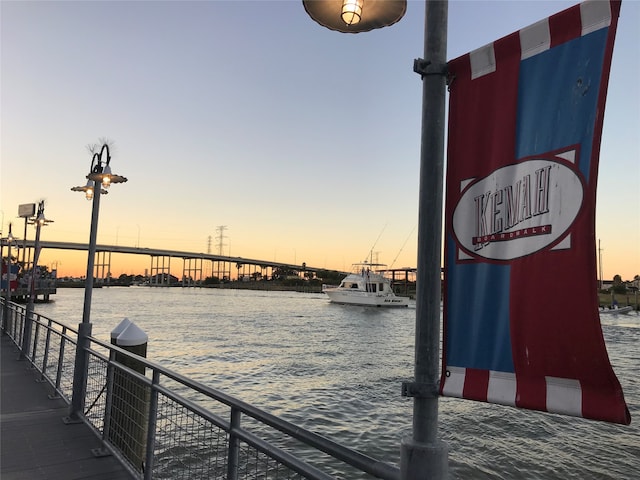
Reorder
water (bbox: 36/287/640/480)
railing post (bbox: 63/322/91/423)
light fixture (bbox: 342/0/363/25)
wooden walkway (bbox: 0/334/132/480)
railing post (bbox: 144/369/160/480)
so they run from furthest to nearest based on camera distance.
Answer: water (bbox: 36/287/640/480) → railing post (bbox: 63/322/91/423) → wooden walkway (bbox: 0/334/132/480) → railing post (bbox: 144/369/160/480) → light fixture (bbox: 342/0/363/25)

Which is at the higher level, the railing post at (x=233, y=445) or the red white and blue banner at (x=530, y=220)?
the red white and blue banner at (x=530, y=220)

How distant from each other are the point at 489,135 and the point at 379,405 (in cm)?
1155

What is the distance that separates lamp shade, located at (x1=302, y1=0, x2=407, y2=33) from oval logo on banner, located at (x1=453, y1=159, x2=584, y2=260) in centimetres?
93

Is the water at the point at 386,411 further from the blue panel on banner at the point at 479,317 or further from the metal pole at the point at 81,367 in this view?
the metal pole at the point at 81,367

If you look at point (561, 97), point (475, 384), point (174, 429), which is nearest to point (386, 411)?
point (174, 429)

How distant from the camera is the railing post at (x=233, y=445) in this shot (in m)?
2.88

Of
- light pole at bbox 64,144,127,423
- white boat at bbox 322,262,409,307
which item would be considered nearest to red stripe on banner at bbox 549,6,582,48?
light pole at bbox 64,144,127,423

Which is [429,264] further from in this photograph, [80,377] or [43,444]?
[80,377]

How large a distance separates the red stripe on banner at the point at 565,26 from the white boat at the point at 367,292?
61.3m

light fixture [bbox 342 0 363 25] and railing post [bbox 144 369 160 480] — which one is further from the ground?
light fixture [bbox 342 0 363 25]

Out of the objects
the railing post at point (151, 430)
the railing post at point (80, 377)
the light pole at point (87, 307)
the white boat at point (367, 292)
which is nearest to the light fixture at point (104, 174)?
the light pole at point (87, 307)

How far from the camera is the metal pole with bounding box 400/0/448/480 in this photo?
179 cm

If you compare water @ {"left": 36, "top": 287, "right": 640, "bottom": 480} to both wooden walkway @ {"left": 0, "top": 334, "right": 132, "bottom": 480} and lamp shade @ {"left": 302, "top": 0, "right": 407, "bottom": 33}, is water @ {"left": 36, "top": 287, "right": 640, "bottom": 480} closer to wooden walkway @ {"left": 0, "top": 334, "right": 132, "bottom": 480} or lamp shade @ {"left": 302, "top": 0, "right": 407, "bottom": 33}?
wooden walkway @ {"left": 0, "top": 334, "right": 132, "bottom": 480}

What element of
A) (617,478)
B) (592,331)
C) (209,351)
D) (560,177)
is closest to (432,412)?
(592,331)
